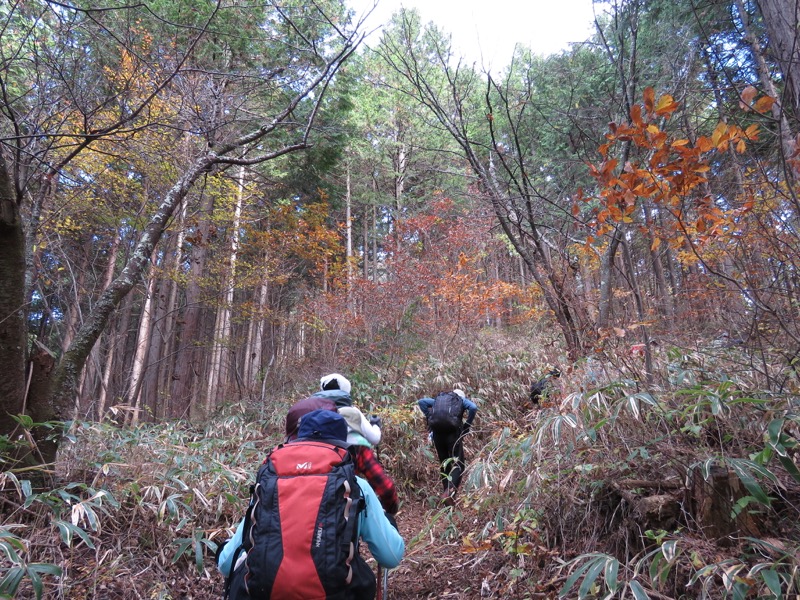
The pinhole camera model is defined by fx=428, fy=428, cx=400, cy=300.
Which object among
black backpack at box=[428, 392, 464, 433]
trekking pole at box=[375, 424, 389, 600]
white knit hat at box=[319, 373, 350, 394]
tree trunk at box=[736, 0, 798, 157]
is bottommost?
trekking pole at box=[375, 424, 389, 600]

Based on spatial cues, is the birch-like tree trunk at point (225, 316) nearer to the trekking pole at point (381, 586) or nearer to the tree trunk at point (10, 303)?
the tree trunk at point (10, 303)

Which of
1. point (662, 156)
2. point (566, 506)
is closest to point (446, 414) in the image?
point (566, 506)

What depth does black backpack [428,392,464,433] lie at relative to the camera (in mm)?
5453

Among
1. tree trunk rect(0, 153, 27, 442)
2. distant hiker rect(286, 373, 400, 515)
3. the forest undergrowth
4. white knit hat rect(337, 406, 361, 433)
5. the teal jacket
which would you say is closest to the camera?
the teal jacket

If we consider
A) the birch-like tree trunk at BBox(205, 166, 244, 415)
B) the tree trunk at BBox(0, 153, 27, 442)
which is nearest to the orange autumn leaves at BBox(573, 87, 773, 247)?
the tree trunk at BBox(0, 153, 27, 442)

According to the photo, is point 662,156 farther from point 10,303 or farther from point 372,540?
point 10,303

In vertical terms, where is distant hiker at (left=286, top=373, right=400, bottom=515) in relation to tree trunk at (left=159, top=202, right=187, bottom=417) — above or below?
below

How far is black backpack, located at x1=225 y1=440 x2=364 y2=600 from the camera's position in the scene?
5.56 feet

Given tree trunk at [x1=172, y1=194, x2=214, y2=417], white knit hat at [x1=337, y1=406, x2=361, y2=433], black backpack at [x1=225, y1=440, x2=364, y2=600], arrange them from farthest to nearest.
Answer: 1. tree trunk at [x1=172, y1=194, x2=214, y2=417]
2. white knit hat at [x1=337, y1=406, x2=361, y2=433]
3. black backpack at [x1=225, y1=440, x2=364, y2=600]

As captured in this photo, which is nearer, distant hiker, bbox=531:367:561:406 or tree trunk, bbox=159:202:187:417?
distant hiker, bbox=531:367:561:406

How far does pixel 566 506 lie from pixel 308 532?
2.24 metres

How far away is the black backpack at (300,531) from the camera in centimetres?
170

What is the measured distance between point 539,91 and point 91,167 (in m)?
8.97

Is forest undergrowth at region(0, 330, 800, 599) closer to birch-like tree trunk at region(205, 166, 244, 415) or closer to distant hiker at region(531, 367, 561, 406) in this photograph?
distant hiker at region(531, 367, 561, 406)
